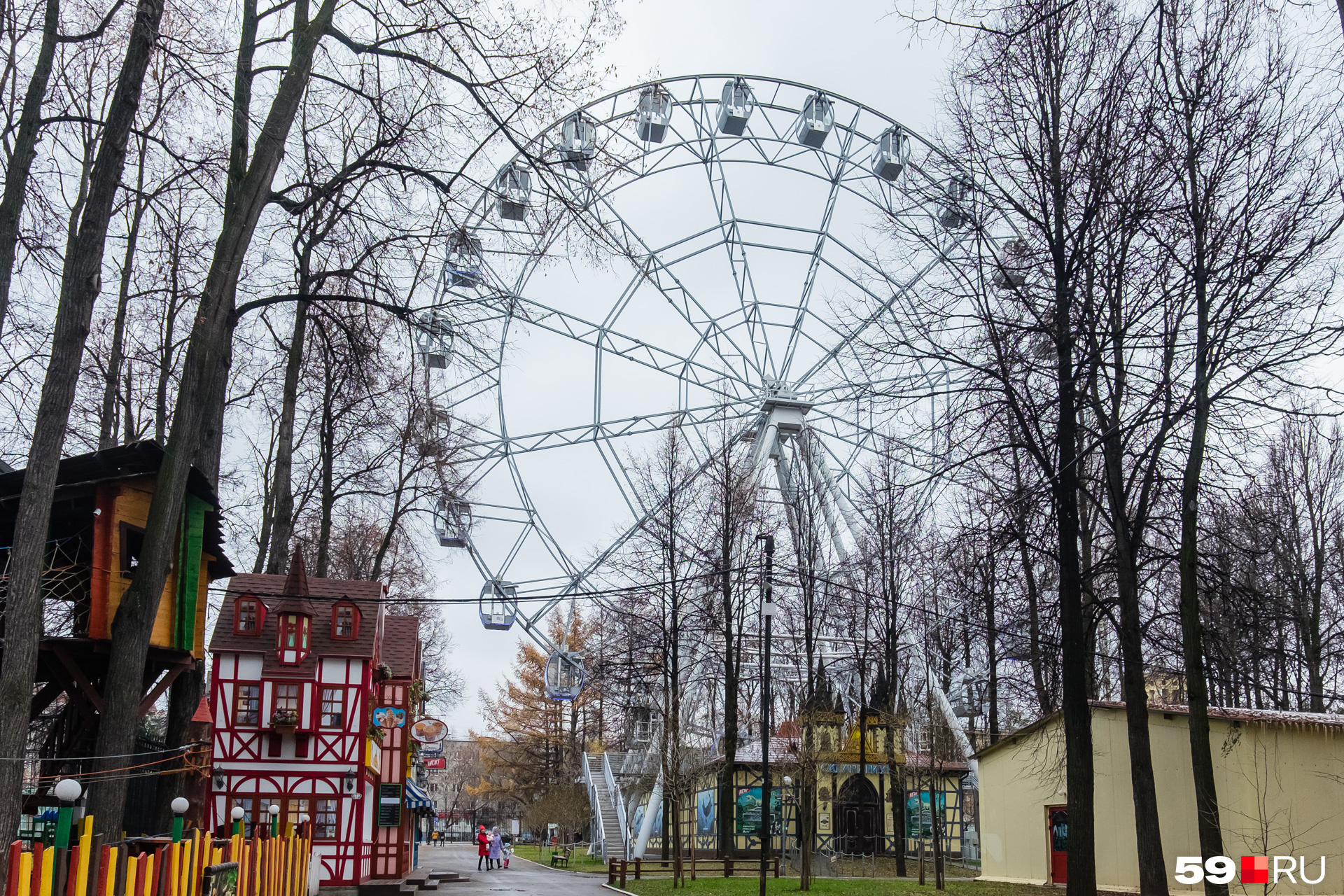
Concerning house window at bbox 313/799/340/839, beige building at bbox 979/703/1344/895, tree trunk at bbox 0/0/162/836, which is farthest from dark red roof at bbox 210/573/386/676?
tree trunk at bbox 0/0/162/836

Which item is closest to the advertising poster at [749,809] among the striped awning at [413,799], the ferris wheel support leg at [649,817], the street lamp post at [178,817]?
the ferris wheel support leg at [649,817]

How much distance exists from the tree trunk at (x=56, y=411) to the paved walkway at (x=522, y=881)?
17724mm

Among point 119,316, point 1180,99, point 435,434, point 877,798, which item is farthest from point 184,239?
point 877,798

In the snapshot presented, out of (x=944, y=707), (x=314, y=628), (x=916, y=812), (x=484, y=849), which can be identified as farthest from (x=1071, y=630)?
(x=484, y=849)

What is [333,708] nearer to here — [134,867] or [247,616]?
[247,616]

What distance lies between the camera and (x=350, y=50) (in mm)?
12586

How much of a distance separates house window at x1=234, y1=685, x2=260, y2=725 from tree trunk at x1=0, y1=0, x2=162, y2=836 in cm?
1587

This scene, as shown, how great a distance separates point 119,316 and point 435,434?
18.7 feet

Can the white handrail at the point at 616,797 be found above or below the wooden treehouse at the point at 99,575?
below

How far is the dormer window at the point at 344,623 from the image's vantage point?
26562 millimetres

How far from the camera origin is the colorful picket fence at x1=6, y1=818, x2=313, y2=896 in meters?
7.41

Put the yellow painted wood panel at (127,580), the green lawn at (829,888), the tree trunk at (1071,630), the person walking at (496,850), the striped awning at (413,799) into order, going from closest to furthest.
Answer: the tree trunk at (1071,630) → the yellow painted wood panel at (127,580) → the green lawn at (829,888) → the striped awning at (413,799) → the person walking at (496,850)

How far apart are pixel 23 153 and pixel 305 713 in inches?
692

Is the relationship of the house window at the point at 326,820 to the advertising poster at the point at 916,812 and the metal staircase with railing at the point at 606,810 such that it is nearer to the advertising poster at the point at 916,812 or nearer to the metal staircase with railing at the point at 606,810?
the metal staircase with railing at the point at 606,810
